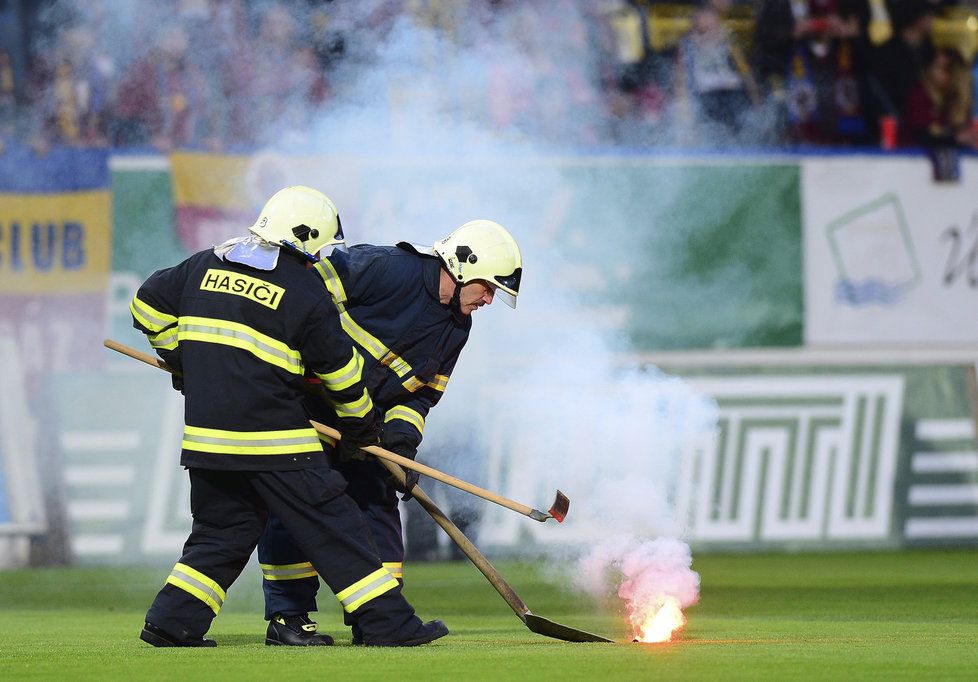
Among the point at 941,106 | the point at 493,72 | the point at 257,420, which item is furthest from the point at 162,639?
the point at 941,106

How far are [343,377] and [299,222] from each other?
2.37ft

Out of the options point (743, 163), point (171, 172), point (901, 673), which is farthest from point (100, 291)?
point (901, 673)

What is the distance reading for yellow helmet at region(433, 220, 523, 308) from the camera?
7.01 meters

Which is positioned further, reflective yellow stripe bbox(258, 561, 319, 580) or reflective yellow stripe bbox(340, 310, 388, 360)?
reflective yellow stripe bbox(340, 310, 388, 360)

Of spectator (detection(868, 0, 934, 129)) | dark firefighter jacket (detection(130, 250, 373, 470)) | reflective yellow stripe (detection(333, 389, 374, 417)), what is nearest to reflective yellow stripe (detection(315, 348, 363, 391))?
dark firefighter jacket (detection(130, 250, 373, 470))

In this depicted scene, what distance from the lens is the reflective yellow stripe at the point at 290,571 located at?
270 inches

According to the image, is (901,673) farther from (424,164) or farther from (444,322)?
(424,164)

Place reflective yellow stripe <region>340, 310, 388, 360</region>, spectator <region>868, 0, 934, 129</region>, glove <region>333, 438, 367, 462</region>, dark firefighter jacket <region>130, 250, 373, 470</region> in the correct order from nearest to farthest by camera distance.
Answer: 1. dark firefighter jacket <region>130, 250, 373, 470</region>
2. glove <region>333, 438, 367, 462</region>
3. reflective yellow stripe <region>340, 310, 388, 360</region>
4. spectator <region>868, 0, 934, 129</region>

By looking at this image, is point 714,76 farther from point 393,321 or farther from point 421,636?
point 421,636

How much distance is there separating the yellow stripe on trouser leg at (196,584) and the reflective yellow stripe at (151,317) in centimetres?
100

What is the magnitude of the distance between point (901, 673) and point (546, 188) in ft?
26.4

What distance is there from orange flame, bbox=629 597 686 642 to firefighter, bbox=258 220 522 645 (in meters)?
1.13

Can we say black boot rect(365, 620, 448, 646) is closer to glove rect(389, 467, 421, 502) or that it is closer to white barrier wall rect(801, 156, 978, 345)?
glove rect(389, 467, 421, 502)

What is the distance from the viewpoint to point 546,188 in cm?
1300
